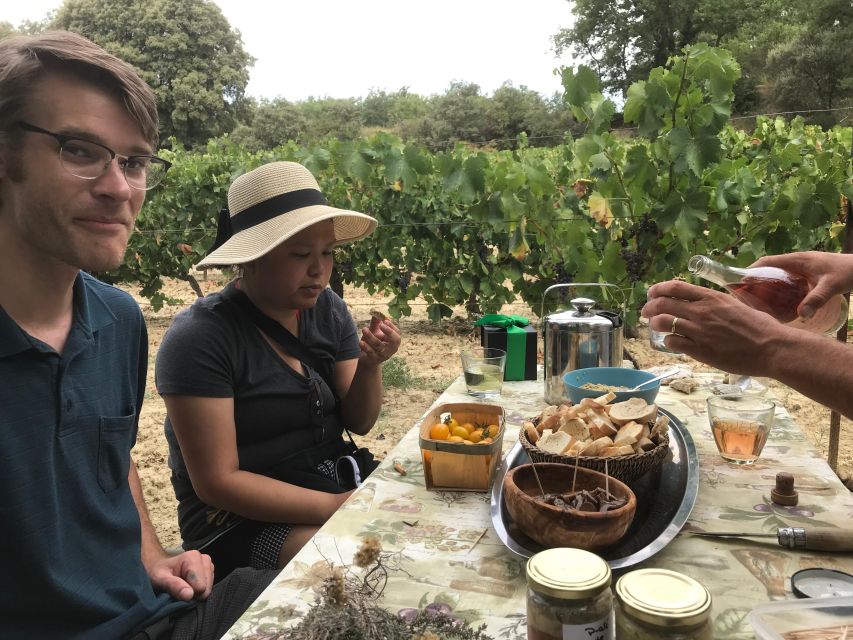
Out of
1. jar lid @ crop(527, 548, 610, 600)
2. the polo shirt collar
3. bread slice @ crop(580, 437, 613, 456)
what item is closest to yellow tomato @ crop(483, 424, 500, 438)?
bread slice @ crop(580, 437, 613, 456)

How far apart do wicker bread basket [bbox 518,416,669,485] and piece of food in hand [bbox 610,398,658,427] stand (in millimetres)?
83

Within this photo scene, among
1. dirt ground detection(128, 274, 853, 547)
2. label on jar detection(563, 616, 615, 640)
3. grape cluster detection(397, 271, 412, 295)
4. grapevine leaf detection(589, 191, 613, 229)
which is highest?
grapevine leaf detection(589, 191, 613, 229)

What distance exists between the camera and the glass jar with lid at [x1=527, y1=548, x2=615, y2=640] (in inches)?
32.4

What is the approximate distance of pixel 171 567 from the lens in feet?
5.62

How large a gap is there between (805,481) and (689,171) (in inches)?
93.2

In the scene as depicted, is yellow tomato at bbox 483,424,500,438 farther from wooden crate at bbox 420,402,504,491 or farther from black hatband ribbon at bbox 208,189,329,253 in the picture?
black hatband ribbon at bbox 208,189,329,253

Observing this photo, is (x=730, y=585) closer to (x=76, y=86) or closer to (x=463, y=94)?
(x=76, y=86)

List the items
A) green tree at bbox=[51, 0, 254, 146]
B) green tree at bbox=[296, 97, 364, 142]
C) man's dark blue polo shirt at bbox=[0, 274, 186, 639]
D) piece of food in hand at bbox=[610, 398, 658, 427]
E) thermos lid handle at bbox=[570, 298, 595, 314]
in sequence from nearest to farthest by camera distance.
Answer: man's dark blue polo shirt at bbox=[0, 274, 186, 639] < piece of food in hand at bbox=[610, 398, 658, 427] < thermos lid handle at bbox=[570, 298, 595, 314] < green tree at bbox=[51, 0, 254, 146] < green tree at bbox=[296, 97, 364, 142]

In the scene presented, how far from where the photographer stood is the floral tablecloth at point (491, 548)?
110 centimetres

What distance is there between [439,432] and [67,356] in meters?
0.89

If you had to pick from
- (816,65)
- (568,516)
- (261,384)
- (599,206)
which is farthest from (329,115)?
(568,516)

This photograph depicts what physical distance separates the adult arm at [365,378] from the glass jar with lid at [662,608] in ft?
4.40

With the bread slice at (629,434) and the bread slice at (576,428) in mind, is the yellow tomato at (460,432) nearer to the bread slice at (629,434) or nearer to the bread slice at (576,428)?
the bread slice at (576,428)

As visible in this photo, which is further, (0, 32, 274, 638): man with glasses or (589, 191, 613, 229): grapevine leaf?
(589, 191, 613, 229): grapevine leaf
